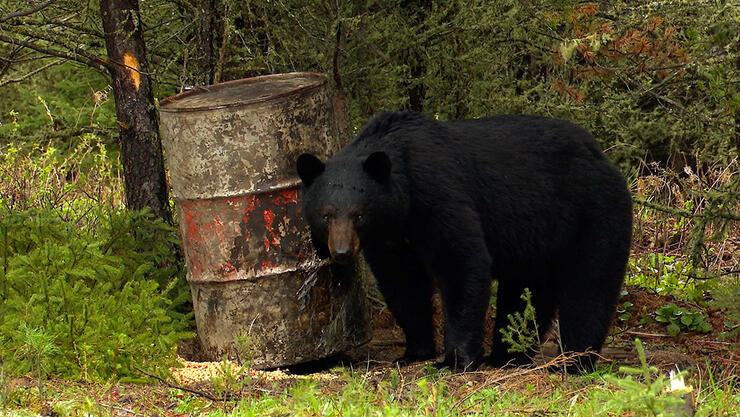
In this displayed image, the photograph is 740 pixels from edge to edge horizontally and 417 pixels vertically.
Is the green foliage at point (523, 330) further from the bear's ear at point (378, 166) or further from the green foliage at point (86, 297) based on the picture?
the green foliage at point (86, 297)

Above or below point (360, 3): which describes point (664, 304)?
below

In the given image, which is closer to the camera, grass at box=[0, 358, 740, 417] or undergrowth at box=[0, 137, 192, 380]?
grass at box=[0, 358, 740, 417]

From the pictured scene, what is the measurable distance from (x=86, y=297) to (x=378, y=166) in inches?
77.7

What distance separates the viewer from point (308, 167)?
17.7ft

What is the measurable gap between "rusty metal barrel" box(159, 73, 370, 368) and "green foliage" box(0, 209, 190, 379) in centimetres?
33

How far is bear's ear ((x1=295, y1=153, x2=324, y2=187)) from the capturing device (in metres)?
5.33

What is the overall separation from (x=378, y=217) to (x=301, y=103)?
40.0 inches

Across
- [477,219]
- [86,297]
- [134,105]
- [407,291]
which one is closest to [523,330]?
[477,219]

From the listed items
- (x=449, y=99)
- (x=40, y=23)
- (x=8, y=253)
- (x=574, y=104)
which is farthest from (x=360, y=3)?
(x=8, y=253)

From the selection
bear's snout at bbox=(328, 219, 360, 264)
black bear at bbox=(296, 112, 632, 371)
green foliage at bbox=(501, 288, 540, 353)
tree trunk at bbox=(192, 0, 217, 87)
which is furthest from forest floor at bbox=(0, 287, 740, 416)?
tree trunk at bbox=(192, 0, 217, 87)

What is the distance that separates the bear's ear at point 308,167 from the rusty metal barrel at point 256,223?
0.49 meters

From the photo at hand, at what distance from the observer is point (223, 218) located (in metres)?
5.95

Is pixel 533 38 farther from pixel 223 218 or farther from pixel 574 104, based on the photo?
pixel 223 218

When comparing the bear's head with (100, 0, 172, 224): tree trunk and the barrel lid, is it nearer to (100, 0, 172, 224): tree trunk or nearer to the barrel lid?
the barrel lid
